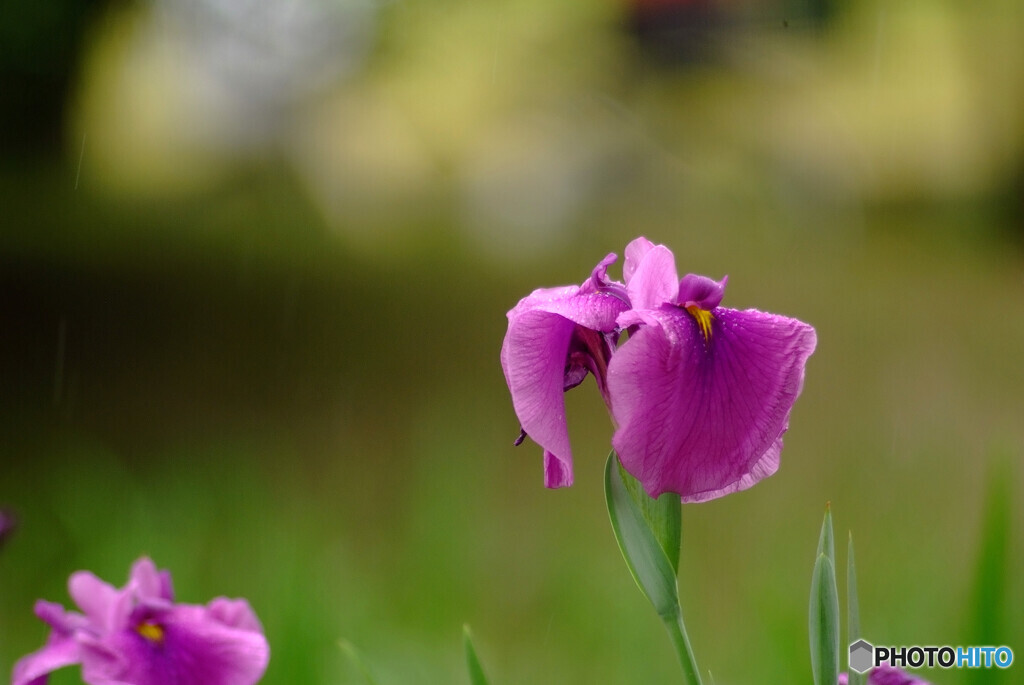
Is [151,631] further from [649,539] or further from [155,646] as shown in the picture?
[649,539]

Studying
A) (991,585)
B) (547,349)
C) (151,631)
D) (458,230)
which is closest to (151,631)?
(151,631)

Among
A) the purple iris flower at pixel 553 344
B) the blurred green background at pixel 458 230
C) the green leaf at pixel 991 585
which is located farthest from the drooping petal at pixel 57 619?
the blurred green background at pixel 458 230

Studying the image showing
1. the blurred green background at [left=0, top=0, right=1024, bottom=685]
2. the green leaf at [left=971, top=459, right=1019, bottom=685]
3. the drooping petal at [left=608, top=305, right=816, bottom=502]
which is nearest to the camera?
the drooping petal at [left=608, top=305, right=816, bottom=502]

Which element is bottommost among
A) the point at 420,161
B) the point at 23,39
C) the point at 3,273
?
the point at 3,273

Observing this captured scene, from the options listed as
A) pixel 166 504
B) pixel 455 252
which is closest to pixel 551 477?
pixel 166 504

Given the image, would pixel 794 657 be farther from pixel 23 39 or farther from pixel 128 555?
pixel 23 39

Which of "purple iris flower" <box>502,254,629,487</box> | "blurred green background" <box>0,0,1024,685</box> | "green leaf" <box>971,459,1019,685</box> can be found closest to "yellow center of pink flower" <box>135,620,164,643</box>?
"purple iris flower" <box>502,254,629,487</box>

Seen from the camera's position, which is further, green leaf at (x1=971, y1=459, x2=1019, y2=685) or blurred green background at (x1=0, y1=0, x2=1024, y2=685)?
blurred green background at (x1=0, y1=0, x2=1024, y2=685)

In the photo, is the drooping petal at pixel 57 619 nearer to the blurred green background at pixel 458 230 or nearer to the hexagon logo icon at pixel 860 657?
the hexagon logo icon at pixel 860 657

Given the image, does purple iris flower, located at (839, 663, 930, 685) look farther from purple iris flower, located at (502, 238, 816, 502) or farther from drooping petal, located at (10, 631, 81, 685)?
drooping petal, located at (10, 631, 81, 685)
